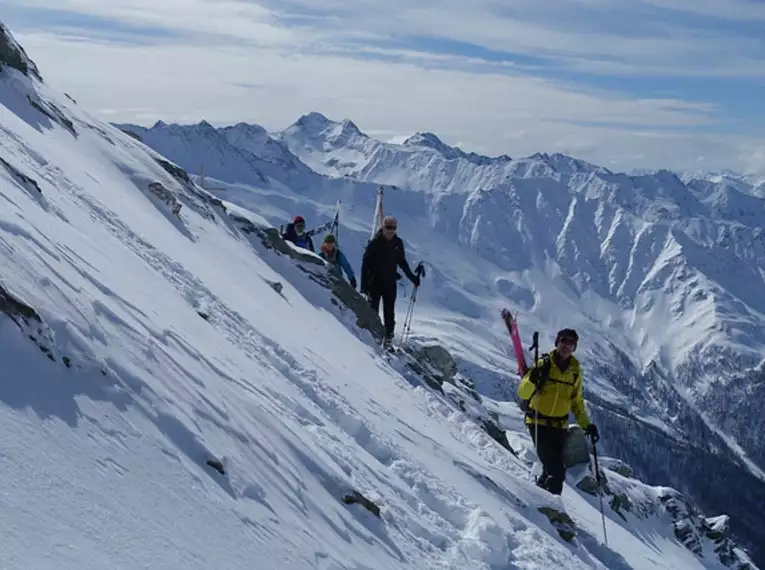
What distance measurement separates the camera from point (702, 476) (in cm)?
17138

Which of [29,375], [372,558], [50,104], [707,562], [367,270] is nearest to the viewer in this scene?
[29,375]

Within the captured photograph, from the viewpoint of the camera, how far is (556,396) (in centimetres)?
1371

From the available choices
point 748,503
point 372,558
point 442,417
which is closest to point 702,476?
point 748,503

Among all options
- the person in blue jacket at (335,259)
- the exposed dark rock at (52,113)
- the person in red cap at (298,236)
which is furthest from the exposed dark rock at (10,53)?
the person in blue jacket at (335,259)

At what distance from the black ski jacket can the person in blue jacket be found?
198 inches

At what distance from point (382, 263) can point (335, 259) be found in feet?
21.0

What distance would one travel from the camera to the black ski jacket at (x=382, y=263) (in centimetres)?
1959

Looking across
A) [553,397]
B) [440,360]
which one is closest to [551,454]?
[553,397]

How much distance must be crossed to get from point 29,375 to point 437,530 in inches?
209

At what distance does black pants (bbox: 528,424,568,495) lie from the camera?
45.5ft

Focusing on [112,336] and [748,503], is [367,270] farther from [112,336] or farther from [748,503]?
[748,503]

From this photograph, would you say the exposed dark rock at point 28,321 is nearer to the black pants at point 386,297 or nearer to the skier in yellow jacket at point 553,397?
the skier in yellow jacket at point 553,397

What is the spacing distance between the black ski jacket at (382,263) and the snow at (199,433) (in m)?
1.68

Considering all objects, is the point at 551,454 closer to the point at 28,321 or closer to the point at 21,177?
the point at 28,321
